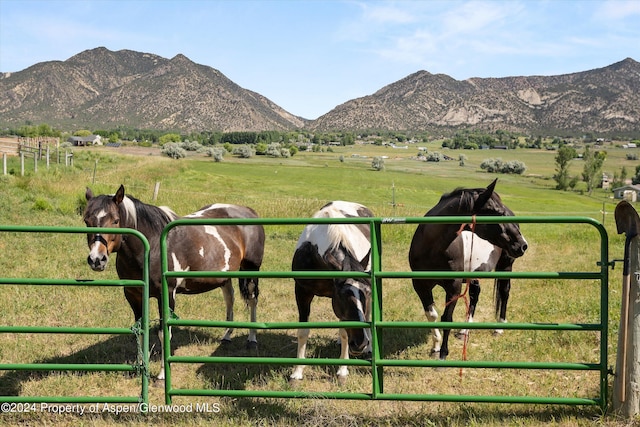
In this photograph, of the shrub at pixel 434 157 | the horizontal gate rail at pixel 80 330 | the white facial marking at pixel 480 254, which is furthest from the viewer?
the shrub at pixel 434 157

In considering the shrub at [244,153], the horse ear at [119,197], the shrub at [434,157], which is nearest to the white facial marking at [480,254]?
the horse ear at [119,197]

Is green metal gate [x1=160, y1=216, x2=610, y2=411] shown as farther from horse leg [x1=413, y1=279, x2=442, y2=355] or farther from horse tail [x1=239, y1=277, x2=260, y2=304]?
horse tail [x1=239, y1=277, x2=260, y2=304]

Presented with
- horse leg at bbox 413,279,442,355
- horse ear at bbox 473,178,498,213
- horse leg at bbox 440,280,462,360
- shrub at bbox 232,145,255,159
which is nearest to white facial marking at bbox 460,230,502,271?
horse leg at bbox 413,279,442,355

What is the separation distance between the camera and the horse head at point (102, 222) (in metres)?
5.28

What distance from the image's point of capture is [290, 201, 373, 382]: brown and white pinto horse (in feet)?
16.2

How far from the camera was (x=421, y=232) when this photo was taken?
688 cm

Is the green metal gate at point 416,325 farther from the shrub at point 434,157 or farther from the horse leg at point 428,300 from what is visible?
the shrub at point 434,157

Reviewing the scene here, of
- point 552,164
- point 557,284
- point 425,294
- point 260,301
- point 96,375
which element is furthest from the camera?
point 552,164

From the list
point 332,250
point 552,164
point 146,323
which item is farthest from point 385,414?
point 552,164

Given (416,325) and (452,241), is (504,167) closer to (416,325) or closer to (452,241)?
(452,241)

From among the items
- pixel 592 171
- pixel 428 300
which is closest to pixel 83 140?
pixel 592 171

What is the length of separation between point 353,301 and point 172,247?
9.12ft

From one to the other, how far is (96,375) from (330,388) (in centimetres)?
280

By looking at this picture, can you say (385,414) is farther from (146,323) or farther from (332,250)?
(146,323)
